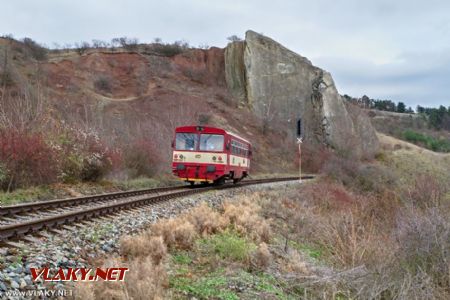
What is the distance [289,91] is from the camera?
59125mm

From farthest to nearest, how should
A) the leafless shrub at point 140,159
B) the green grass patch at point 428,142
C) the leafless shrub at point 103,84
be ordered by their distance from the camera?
1. the green grass patch at point 428,142
2. the leafless shrub at point 103,84
3. the leafless shrub at point 140,159

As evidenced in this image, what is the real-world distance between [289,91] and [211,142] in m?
40.7

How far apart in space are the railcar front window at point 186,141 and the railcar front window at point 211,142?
1.12 feet

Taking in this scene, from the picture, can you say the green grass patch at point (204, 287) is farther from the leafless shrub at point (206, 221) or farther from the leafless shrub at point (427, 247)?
the leafless shrub at point (427, 247)

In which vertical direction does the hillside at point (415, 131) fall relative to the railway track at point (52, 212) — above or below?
above

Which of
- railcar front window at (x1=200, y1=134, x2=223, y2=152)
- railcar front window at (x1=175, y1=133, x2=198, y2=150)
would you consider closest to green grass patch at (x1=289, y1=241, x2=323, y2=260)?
railcar front window at (x1=200, y1=134, x2=223, y2=152)

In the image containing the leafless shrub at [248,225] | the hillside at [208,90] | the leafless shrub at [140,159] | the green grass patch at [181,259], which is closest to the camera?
the green grass patch at [181,259]

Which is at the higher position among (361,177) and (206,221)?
(206,221)

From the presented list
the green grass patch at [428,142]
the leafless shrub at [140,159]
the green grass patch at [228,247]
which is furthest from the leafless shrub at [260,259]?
the green grass patch at [428,142]

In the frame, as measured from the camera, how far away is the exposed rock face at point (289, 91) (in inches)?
2256

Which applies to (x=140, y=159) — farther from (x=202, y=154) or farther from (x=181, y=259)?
(x=181, y=259)

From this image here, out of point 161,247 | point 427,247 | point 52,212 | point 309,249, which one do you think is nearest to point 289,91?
point 309,249

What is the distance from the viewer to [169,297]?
5.19 metres

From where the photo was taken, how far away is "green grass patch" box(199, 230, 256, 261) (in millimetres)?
7648
